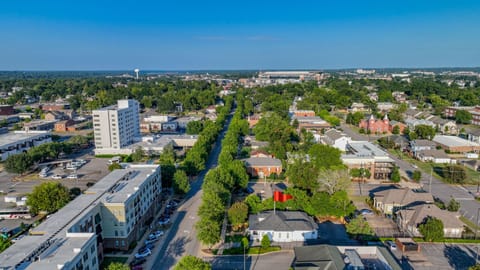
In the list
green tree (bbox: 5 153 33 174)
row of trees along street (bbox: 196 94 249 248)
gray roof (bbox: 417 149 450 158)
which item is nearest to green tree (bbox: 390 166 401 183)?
gray roof (bbox: 417 149 450 158)

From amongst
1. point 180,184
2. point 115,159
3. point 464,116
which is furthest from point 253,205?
point 464,116

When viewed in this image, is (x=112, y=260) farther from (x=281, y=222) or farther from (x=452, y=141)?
(x=452, y=141)

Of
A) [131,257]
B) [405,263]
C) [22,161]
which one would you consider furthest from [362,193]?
[22,161]

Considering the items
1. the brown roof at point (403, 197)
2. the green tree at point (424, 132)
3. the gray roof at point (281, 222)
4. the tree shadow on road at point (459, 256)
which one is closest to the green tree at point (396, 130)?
the green tree at point (424, 132)

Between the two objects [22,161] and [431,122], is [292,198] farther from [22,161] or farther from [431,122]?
[431,122]

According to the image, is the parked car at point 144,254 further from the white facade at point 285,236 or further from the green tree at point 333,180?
the green tree at point 333,180
